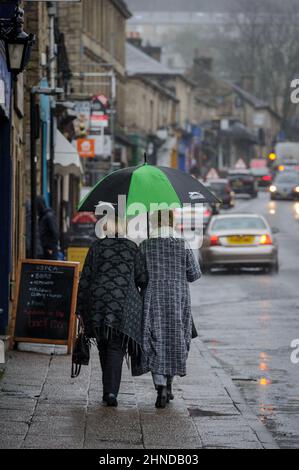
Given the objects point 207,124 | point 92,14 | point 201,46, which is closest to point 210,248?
point 92,14

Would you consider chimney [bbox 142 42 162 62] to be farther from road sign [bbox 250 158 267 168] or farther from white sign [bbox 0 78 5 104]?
white sign [bbox 0 78 5 104]

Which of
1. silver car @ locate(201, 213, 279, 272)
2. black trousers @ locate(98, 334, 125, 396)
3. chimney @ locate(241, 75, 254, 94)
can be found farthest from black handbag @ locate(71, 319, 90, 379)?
chimney @ locate(241, 75, 254, 94)

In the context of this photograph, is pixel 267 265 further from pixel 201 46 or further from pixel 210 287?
pixel 201 46

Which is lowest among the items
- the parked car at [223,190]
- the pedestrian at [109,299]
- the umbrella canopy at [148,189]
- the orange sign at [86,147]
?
the parked car at [223,190]

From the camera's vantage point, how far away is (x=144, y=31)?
627 ft

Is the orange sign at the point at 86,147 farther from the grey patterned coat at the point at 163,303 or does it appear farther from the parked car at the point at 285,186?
the grey patterned coat at the point at 163,303

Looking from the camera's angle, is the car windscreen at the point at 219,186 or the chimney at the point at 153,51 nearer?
the car windscreen at the point at 219,186

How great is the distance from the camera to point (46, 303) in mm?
14633

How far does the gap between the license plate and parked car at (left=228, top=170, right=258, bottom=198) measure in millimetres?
50207

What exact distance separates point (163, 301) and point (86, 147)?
33317mm

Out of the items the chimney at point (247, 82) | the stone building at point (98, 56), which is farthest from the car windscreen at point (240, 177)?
the chimney at point (247, 82)

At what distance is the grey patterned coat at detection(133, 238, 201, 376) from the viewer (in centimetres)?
1109

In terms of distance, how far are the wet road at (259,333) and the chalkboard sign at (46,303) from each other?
1.84 m

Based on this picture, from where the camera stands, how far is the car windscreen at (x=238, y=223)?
101 feet
